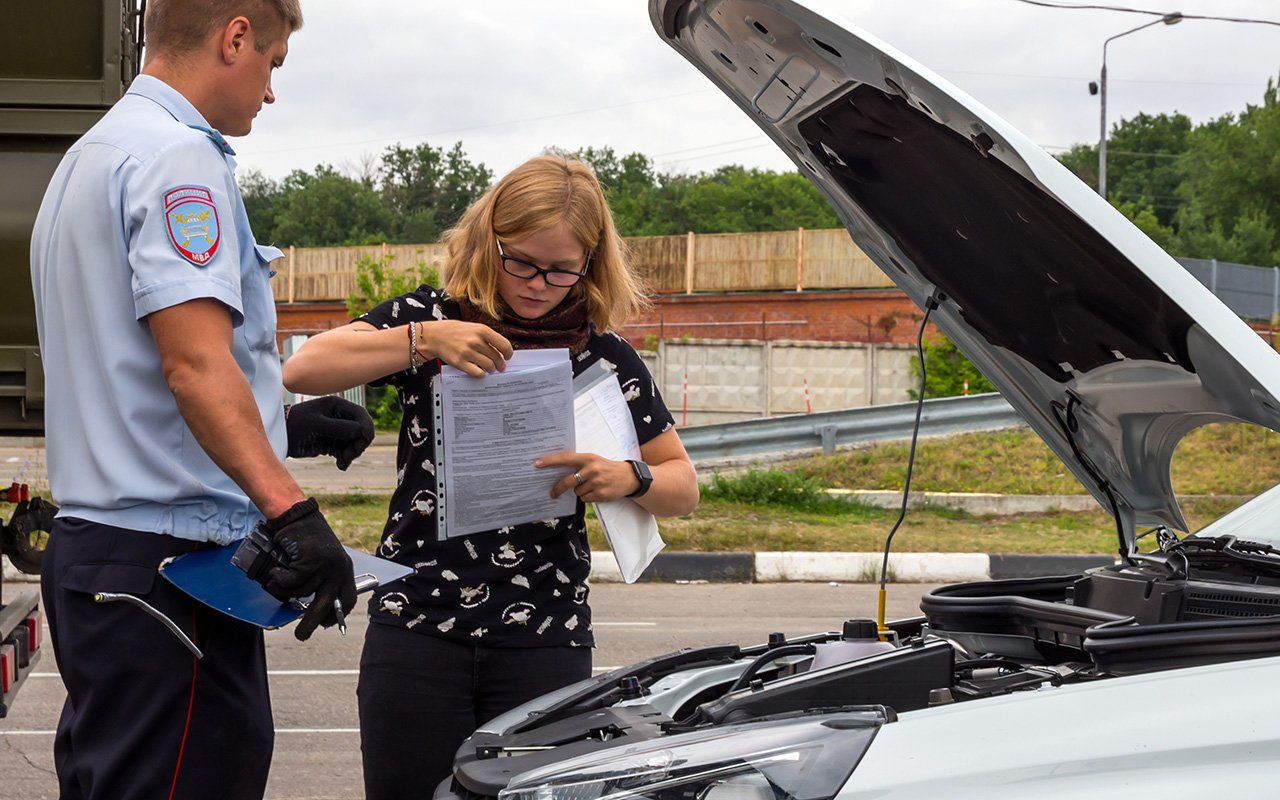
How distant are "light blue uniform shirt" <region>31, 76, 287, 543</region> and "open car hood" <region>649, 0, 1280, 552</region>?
3.16 feet

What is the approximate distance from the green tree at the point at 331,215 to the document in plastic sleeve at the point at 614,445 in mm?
60612

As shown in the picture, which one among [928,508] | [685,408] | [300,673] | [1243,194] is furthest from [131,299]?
[1243,194]

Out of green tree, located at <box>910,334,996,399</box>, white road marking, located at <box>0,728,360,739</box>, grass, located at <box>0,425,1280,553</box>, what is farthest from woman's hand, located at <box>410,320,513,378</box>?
green tree, located at <box>910,334,996,399</box>

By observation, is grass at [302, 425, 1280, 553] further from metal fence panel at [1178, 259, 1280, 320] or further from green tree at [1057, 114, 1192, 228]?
green tree at [1057, 114, 1192, 228]

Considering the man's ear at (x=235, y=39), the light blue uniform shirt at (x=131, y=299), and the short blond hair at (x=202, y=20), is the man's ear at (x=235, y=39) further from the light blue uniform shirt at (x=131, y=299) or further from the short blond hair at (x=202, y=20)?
the light blue uniform shirt at (x=131, y=299)

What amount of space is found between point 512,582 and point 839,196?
1091 mm

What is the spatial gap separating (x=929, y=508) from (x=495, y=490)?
10.0m

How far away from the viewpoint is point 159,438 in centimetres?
215

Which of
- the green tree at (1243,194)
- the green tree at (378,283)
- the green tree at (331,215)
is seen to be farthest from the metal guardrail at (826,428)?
the green tree at (331,215)

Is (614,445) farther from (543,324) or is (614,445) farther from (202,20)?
(202,20)

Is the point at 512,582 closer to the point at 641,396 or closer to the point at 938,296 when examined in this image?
the point at 641,396

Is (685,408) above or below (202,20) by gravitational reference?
below

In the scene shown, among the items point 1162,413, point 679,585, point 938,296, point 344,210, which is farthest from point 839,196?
point 344,210

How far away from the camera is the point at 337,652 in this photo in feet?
23.3
